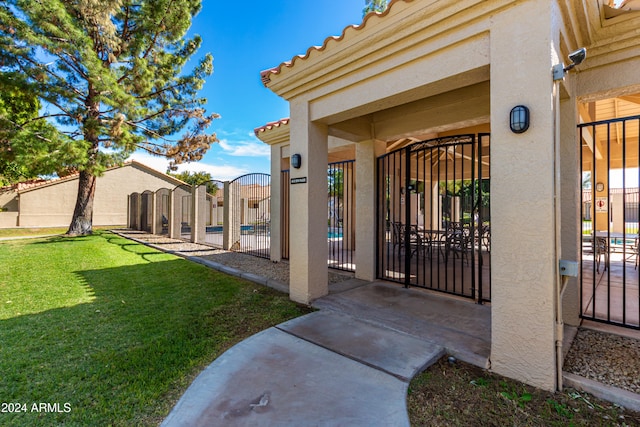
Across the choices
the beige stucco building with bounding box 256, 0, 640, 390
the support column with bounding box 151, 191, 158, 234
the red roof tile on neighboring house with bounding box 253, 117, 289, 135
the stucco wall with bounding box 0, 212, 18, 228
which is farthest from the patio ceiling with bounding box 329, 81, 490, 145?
the stucco wall with bounding box 0, 212, 18, 228

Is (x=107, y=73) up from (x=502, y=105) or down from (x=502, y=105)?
up

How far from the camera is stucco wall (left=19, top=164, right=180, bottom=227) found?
69.8 ft

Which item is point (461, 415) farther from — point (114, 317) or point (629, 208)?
point (629, 208)

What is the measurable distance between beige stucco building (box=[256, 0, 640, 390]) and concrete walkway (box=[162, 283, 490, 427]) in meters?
0.81

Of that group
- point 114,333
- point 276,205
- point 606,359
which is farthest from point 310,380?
point 276,205

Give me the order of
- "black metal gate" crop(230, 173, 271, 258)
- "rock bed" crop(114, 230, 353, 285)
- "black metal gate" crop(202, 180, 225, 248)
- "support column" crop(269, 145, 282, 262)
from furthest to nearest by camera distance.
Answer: "black metal gate" crop(202, 180, 225, 248), "black metal gate" crop(230, 173, 271, 258), "support column" crop(269, 145, 282, 262), "rock bed" crop(114, 230, 353, 285)

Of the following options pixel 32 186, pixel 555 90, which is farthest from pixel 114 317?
pixel 32 186

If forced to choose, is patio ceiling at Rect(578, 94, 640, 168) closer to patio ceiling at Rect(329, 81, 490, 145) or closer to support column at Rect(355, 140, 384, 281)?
patio ceiling at Rect(329, 81, 490, 145)

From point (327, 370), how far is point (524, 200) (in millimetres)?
2529

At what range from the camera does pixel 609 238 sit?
150 inches

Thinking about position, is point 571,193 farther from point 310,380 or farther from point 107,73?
point 107,73

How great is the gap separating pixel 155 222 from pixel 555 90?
18506mm

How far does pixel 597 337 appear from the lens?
11.9 ft

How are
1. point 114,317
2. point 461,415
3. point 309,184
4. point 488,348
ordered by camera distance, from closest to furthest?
point 461,415 → point 488,348 → point 114,317 → point 309,184
